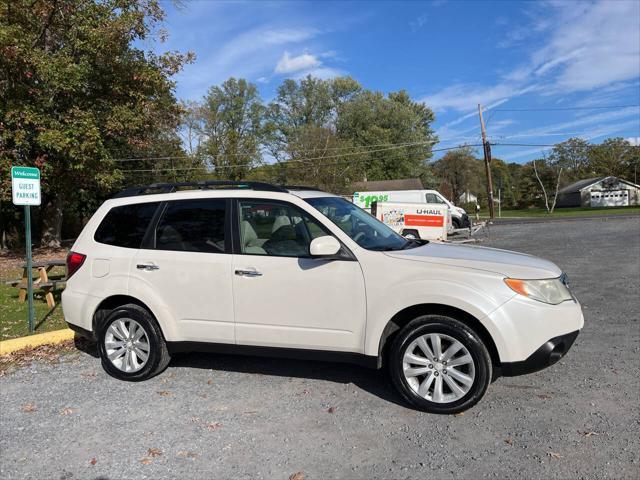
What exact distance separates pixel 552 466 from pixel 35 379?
4764mm

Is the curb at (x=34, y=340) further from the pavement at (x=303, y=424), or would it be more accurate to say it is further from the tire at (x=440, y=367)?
the tire at (x=440, y=367)

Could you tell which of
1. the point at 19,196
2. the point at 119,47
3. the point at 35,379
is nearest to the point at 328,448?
the point at 35,379

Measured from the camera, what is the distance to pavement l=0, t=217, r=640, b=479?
3193 mm

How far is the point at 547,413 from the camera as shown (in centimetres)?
384

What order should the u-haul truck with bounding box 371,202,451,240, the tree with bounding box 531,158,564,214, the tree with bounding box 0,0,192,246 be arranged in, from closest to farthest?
1. the tree with bounding box 0,0,192,246
2. the u-haul truck with bounding box 371,202,451,240
3. the tree with bounding box 531,158,564,214

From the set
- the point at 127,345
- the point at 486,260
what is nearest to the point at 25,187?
the point at 127,345

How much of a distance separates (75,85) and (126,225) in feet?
40.2

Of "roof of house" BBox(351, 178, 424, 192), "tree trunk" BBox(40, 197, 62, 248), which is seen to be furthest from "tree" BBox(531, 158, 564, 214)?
"tree trunk" BBox(40, 197, 62, 248)

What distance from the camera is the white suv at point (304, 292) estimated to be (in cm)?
379

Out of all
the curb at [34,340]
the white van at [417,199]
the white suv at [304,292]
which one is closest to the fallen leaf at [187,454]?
the white suv at [304,292]

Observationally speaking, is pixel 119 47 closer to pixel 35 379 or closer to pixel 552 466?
pixel 35 379

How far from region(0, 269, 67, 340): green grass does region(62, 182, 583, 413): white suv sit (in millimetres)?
2183

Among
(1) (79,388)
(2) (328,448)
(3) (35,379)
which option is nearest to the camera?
(2) (328,448)

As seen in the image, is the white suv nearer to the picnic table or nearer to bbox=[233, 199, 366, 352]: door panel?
bbox=[233, 199, 366, 352]: door panel
